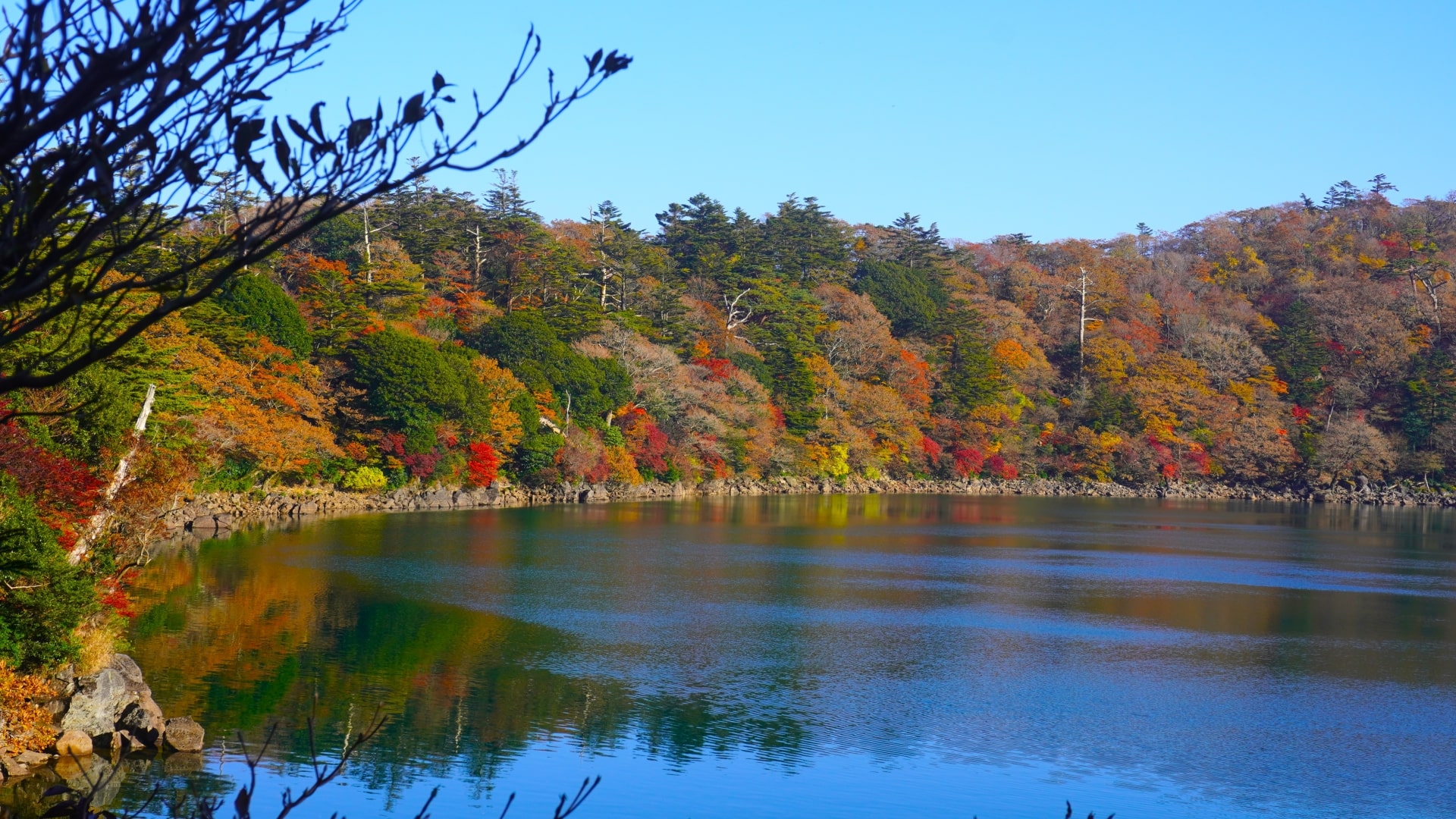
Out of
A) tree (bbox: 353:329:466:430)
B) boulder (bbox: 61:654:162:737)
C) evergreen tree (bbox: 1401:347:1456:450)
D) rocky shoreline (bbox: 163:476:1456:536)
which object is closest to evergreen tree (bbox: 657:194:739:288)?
rocky shoreline (bbox: 163:476:1456:536)

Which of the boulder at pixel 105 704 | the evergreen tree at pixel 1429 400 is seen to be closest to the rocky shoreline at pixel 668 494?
the evergreen tree at pixel 1429 400

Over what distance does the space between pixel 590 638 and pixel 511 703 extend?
3.93 metres

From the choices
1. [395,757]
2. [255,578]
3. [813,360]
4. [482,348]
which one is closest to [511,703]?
[395,757]

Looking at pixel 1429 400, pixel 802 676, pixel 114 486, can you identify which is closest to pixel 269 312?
pixel 114 486

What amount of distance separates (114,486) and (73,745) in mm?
7635

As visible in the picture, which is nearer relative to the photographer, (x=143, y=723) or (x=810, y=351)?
(x=143, y=723)

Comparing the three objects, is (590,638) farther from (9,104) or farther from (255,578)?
(9,104)

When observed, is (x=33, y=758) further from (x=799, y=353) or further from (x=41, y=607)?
(x=799, y=353)

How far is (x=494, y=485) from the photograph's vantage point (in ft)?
132

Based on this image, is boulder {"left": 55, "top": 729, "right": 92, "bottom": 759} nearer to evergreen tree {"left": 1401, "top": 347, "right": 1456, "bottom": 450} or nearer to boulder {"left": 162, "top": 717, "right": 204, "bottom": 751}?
boulder {"left": 162, "top": 717, "right": 204, "bottom": 751}

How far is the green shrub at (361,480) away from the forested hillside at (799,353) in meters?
0.07

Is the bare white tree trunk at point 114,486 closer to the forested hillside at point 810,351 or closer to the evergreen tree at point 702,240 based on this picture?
the forested hillside at point 810,351

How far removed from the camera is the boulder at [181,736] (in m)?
11.0

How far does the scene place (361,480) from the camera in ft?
119
